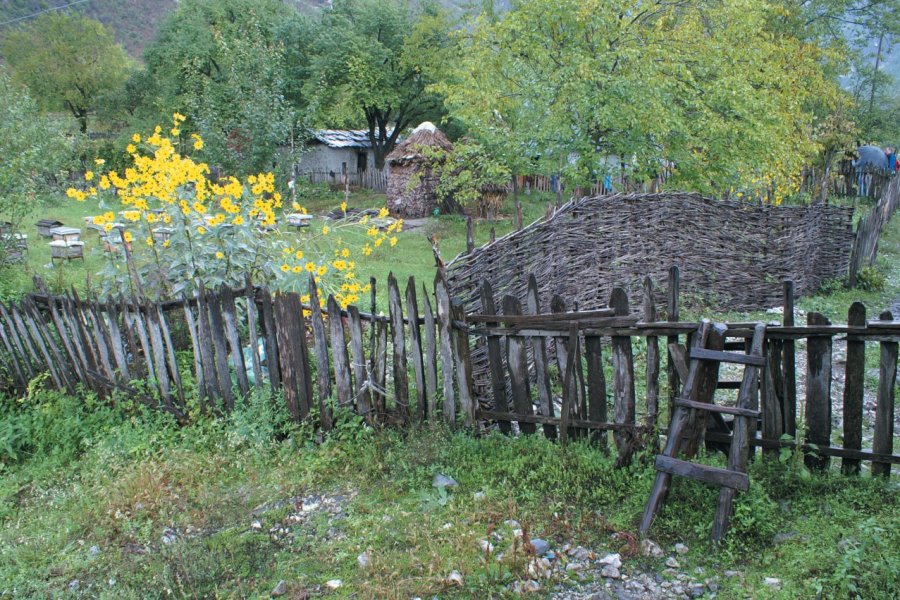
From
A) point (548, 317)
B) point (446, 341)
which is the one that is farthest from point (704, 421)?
point (446, 341)

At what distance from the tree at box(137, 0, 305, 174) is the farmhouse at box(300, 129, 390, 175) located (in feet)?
10.3

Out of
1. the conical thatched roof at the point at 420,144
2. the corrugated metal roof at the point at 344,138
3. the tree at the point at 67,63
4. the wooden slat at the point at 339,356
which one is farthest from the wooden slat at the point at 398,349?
the tree at the point at 67,63

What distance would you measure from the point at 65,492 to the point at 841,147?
24212 millimetres

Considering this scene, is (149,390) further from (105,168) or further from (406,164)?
(105,168)

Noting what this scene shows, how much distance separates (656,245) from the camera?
9117 millimetres

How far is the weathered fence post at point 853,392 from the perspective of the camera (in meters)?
3.59

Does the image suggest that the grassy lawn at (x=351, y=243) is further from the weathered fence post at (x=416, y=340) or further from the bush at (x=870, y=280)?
the bush at (x=870, y=280)

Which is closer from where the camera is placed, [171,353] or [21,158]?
[171,353]

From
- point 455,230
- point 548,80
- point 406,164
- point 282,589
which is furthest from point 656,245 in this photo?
point 406,164

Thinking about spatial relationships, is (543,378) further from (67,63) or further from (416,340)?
(67,63)

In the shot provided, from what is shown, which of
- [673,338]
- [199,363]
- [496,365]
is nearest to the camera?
[673,338]

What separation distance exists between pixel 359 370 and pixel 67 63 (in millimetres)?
50550

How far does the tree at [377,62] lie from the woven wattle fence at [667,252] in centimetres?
1916

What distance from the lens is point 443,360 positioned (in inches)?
178
